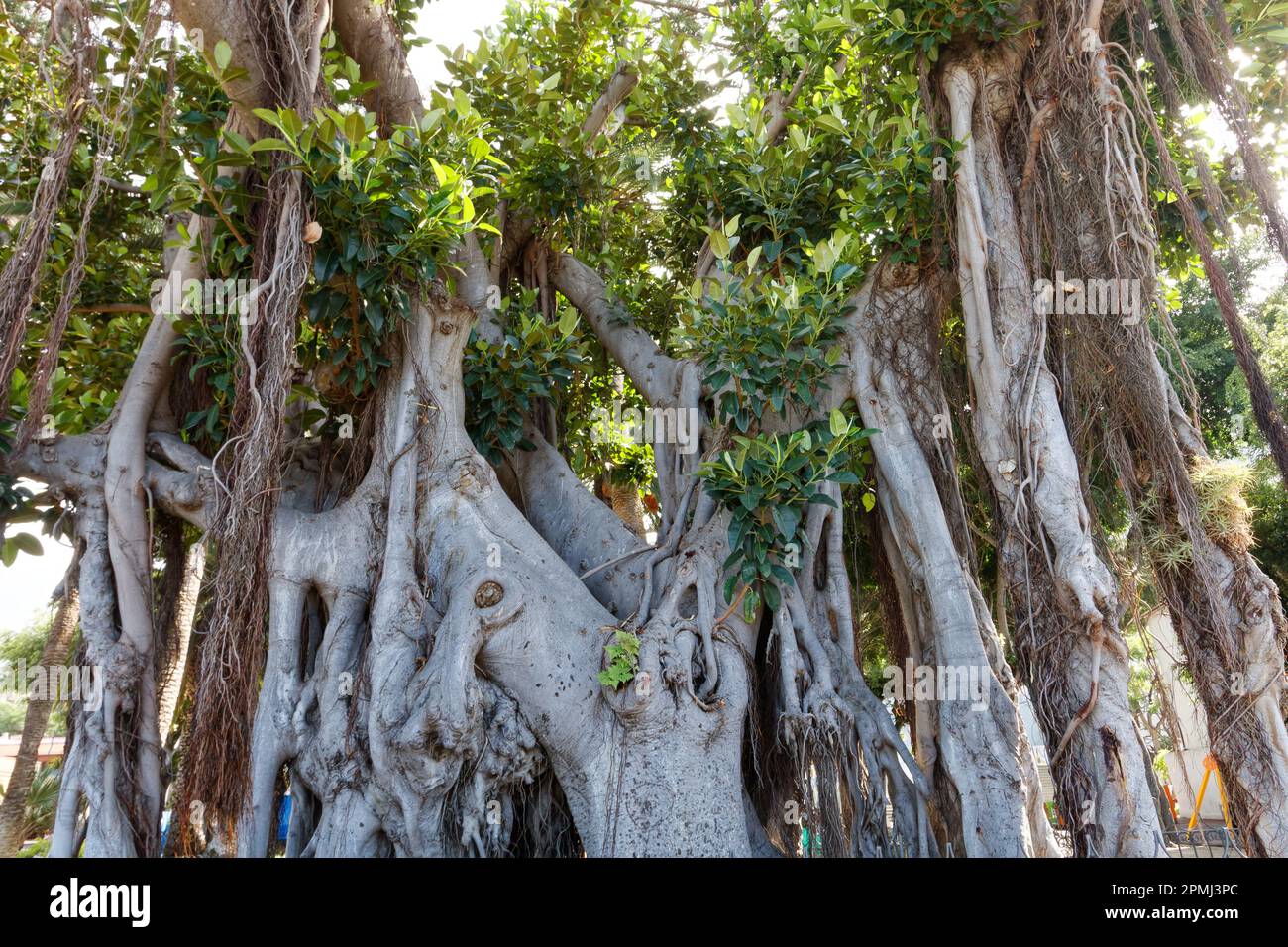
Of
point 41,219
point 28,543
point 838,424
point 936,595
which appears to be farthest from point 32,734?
point 936,595

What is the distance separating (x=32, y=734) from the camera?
4609 millimetres

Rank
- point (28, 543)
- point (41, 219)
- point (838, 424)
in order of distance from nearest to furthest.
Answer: point (41, 219) → point (838, 424) → point (28, 543)

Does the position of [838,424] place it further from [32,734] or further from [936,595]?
[32,734]

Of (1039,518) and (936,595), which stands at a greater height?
(1039,518)

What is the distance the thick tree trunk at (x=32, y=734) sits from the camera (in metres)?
4.52

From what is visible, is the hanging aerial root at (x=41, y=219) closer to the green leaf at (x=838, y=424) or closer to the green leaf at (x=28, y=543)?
the green leaf at (x=28, y=543)

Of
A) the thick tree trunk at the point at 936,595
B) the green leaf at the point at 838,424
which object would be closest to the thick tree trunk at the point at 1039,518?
the thick tree trunk at the point at 936,595

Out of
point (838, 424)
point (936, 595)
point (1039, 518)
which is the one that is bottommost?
point (936, 595)

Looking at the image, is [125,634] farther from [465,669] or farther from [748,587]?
[748,587]

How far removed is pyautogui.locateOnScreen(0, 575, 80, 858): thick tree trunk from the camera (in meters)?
4.52

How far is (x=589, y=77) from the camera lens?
5.68 meters
